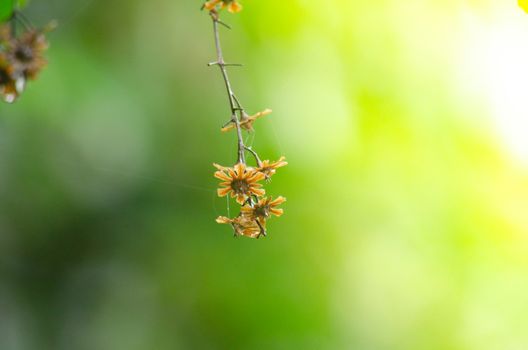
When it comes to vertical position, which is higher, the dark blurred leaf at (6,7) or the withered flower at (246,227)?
the dark blurred leaf at (6,7)

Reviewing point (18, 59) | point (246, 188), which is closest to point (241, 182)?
point (246, 188)

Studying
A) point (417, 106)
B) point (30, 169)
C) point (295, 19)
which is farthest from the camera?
point (417, 106)

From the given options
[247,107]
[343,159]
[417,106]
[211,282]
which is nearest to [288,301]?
[211,282]

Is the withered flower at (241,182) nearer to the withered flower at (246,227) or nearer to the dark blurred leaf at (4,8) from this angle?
the withered flower at (246,227)

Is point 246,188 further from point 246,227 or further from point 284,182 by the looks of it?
point 284,182

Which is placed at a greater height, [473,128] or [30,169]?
[473,128]

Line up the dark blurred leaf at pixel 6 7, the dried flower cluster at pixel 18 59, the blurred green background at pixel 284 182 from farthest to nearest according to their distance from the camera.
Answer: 1. the blurred green background at pixel 284 182
2. the dark blurred leaf at pixel 6 7
3. the dried flower cluster at pixel 18 59

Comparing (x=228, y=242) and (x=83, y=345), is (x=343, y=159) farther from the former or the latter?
(x=83, y=345)

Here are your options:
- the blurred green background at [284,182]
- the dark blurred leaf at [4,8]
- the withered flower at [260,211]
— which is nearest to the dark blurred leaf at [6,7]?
the dark blurred leaf at [4,8]
